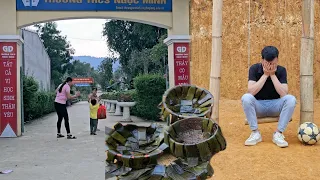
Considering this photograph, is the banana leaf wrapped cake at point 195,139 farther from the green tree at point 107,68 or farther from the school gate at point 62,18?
the green tree at point 107,68

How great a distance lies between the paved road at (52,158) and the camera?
231 inches

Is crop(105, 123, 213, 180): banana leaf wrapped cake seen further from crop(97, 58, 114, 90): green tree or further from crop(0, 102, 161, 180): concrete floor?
crop(97, 58, 114, 90): green tree

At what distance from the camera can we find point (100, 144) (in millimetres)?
9094

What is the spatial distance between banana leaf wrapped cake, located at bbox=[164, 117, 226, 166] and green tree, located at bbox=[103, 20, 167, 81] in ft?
69.7

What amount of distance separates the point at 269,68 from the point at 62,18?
22.4 ft

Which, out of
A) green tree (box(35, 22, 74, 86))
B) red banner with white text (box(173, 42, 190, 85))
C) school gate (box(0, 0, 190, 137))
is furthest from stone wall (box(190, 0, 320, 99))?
green tree (box(35, 22, 74, 86))

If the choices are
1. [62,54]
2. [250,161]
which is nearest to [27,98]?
[250,161]

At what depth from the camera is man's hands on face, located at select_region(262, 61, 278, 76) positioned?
4762 millimetres

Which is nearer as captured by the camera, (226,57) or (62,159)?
(62,159)

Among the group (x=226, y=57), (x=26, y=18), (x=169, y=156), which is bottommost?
(x=169, y=156)

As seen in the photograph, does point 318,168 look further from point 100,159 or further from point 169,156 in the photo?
point 100,159

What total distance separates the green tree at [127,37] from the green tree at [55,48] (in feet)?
87.8

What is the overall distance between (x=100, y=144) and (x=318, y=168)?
569 cm

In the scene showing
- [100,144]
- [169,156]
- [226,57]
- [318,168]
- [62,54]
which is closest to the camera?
[169,156]
